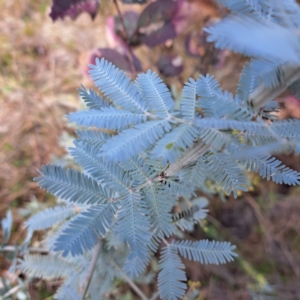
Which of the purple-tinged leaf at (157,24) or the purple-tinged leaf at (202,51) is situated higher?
the purple-tinged leaf at (157,24)

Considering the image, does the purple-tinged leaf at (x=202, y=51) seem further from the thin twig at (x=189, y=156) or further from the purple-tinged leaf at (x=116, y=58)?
the thin twig at (x=189, y=156)

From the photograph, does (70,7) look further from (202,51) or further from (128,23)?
(202,51)

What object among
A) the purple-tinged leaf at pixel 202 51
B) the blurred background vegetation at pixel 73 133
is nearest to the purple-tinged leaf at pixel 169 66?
the blurred background vegetation at pixel 73 133

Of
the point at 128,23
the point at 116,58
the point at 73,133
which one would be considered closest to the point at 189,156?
the point at 116,58

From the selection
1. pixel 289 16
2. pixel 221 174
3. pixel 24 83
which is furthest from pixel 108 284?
pixel 24 83

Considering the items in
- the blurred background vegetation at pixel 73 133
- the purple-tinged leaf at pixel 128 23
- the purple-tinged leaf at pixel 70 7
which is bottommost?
the blurred background vegetation at pixel 73 133

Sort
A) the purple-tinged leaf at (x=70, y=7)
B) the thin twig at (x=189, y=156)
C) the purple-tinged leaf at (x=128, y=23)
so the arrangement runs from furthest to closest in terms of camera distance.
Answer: the purple-tinged leaf at (x=128, y=23) → the purple-tinged leaf at (x=70, y=7) → the thin twig at (x=189, y=156)

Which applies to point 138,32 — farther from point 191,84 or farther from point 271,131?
point 271,131
